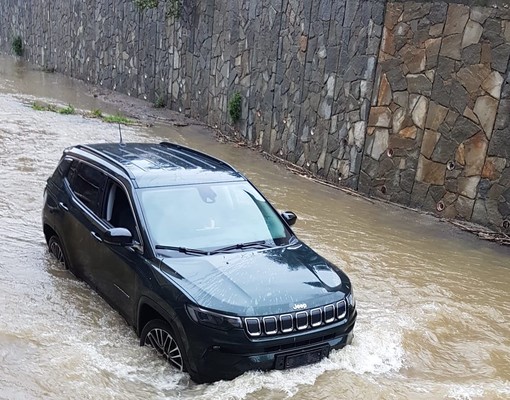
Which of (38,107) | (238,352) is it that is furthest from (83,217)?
(38,107)

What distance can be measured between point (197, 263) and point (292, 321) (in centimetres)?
95

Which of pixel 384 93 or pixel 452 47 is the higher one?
pixel 452 47

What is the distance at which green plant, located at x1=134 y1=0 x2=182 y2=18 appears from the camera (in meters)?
18.5

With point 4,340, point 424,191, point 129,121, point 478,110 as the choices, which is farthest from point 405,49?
point 129,121

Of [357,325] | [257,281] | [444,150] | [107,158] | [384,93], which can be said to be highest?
[384,93]

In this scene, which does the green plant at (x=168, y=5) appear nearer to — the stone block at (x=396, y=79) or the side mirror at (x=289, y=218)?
the stone block at (x=396, y=79)

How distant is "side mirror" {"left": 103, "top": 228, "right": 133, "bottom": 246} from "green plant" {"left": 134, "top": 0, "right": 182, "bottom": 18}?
14596 mm

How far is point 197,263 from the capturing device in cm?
499

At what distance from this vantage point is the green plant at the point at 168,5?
60.8 ft

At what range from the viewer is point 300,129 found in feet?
Answer: 43.7

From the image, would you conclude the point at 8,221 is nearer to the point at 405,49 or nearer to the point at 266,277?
the point at 266,277

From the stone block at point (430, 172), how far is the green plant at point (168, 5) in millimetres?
10922

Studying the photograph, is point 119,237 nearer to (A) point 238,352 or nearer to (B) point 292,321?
(A) point 238,352

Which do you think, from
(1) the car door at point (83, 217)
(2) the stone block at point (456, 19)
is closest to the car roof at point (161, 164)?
(1) the car door at point (83, 217)
